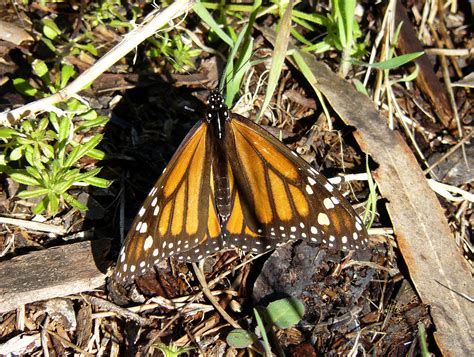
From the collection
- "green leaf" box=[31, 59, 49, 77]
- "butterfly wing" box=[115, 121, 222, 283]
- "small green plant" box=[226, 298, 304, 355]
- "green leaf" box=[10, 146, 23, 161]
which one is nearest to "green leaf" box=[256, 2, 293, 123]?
"butterfly wing" box=[115, 121, 222, 283]

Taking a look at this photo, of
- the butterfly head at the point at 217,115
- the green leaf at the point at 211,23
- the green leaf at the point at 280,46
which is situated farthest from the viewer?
the green leaf at the point at 211,23

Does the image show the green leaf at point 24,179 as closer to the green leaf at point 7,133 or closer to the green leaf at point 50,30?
the green leaf at point 7,133

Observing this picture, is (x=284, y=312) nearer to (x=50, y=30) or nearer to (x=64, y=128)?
(x=64, y=128)

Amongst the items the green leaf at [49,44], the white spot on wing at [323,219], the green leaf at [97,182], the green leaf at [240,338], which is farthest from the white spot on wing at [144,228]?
the green leaf at [49,44]

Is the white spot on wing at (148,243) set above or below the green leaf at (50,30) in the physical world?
below

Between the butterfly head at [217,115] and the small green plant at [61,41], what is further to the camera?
the small green plant at [61,41]

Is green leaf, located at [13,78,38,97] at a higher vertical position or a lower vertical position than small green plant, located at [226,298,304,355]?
higher

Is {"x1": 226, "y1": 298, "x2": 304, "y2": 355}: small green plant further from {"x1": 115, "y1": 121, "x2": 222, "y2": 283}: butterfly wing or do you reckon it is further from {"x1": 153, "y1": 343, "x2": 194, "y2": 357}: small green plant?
{"x1": 115, "y1": 121, "x2": 222, "y2": 283}: butterfly wing

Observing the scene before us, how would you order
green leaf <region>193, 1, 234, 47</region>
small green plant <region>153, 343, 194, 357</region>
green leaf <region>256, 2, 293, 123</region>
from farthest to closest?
1. green leaf <region>193, 1, 234, 47</region>
2. green leaf <region>256, 2, 293, 123</region>
3. small green plant <region>153, 343, 194, 357</region>

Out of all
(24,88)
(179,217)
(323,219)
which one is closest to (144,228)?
(179,217)
